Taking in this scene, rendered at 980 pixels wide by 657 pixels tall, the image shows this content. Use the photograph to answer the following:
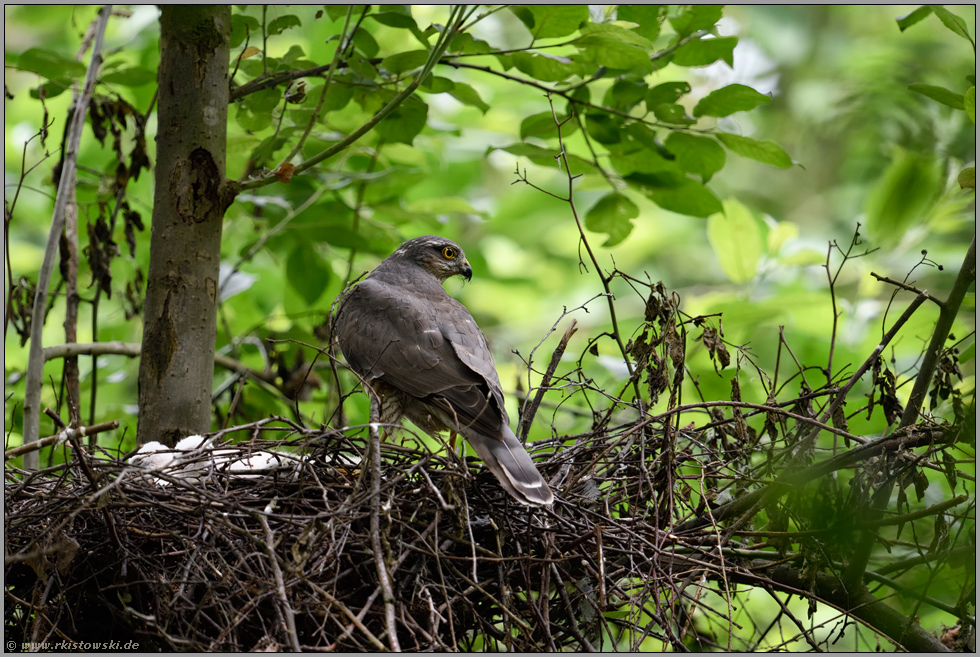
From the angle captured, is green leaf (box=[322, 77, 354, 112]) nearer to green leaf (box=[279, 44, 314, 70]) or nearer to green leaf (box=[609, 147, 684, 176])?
green leaf (box=[279, 44, 314, 70])

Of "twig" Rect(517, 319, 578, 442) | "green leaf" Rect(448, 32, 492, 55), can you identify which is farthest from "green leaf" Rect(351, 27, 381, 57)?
"twig" Rect(517, 319, 578, 442)

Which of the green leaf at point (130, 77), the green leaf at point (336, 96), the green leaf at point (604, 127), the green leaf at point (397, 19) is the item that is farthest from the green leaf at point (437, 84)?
the green leaf at point (130, 77)

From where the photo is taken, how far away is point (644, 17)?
3.68 meters

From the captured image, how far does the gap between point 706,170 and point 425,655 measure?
259cm

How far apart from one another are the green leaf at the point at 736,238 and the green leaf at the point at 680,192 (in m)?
0.60

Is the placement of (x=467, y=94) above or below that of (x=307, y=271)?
above

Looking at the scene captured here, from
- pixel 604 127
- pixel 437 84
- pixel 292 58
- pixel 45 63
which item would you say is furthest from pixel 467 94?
pixel 45 63

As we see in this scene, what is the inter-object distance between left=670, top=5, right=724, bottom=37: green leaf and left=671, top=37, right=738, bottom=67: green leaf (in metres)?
0.06

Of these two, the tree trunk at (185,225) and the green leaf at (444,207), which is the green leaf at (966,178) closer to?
the green leaf at (444,207)

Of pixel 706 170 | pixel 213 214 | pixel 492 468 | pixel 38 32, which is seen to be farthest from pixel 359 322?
pixel 38 32

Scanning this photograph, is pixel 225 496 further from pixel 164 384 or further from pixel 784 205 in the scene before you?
pixel 784 205

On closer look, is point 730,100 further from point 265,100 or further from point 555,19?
point 265,100

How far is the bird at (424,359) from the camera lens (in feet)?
10.7

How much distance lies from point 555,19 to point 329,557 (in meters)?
2.38
